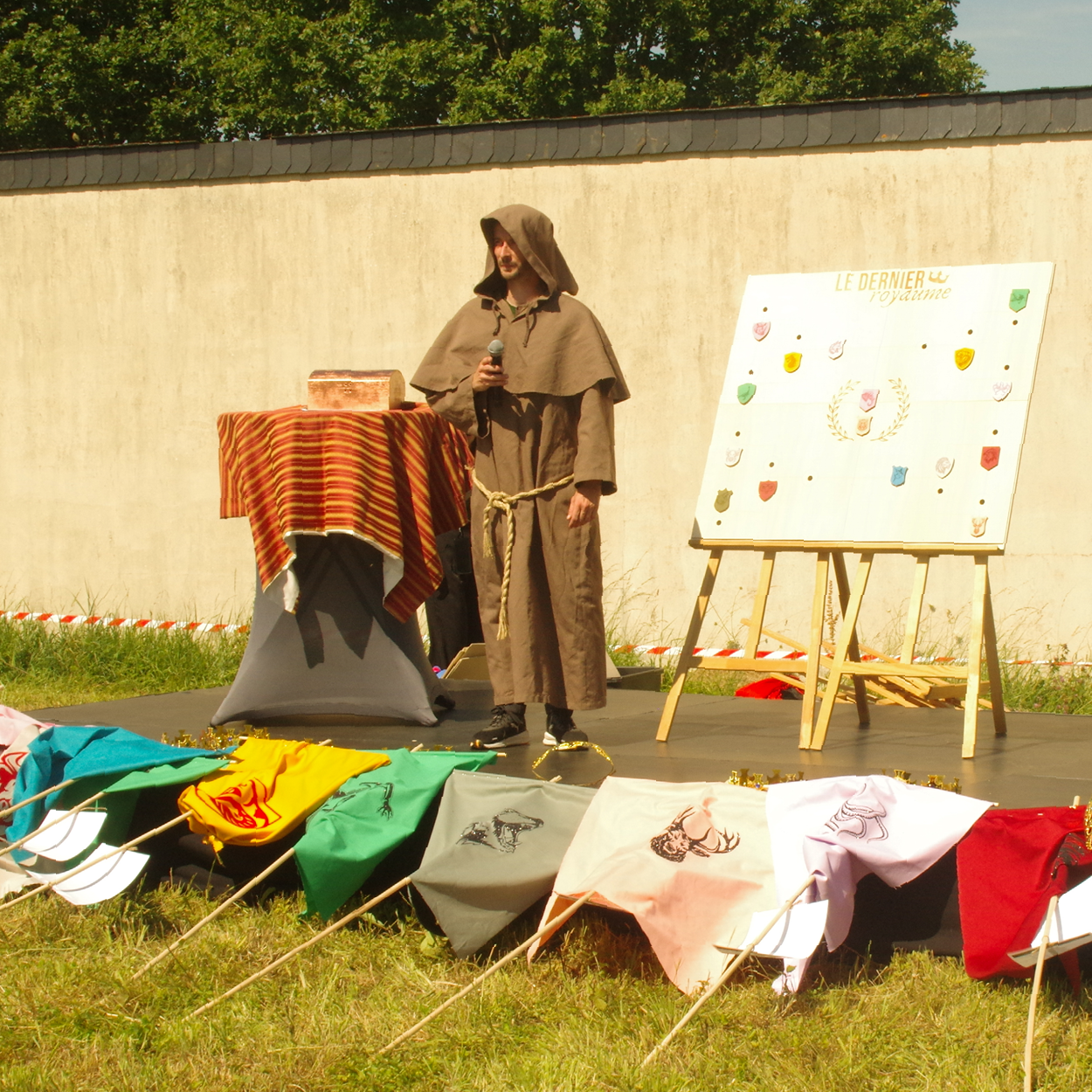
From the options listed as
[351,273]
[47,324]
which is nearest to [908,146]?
[351,273]

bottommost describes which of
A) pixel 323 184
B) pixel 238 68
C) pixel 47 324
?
pixel 47 324

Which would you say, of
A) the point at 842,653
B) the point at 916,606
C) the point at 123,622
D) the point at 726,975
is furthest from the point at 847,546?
the point at 123,622

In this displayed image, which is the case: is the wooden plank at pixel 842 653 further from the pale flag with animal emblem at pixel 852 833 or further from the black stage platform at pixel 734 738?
the pale flag with animal emblem at pixel 852 833

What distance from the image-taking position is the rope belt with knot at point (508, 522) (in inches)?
167

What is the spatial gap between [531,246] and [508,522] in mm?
800

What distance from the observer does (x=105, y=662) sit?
24.6 ft

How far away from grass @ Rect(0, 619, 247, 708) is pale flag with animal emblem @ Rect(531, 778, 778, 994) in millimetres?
4334

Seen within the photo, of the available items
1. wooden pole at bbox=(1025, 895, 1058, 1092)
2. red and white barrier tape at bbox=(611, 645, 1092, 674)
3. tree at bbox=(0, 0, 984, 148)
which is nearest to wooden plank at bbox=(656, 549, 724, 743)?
wooden pole at bbox=(1025, 895, 1058, 1092)

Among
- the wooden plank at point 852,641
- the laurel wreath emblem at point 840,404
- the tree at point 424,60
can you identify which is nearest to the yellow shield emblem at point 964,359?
the laurel wreath emblem at point 840,404

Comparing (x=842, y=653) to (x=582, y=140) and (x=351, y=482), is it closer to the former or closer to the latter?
(x=351, y=482)

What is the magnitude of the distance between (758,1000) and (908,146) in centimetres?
578

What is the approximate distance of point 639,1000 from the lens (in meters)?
2.75

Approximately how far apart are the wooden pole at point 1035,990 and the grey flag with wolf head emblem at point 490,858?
97 centimetres

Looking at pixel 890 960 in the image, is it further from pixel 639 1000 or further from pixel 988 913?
pixel 639 1000
